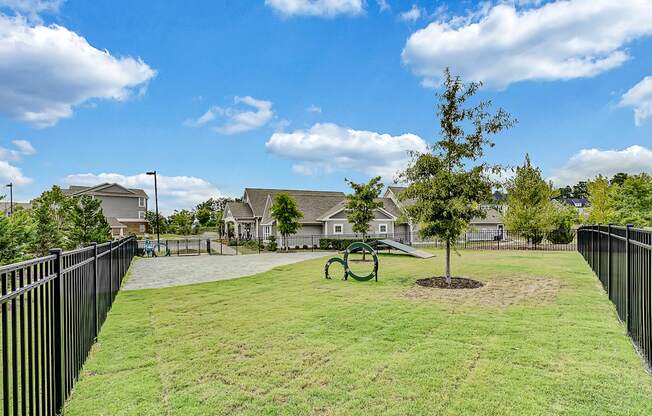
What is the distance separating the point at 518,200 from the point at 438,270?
14.4 meters

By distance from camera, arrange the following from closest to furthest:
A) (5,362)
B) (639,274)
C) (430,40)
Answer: (5,362), (639,274), (430,40)

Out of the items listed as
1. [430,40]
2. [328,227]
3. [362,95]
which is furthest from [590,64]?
[328,227]

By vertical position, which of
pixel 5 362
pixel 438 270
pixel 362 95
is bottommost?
pixel 438 270

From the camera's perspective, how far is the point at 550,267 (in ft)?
44.8

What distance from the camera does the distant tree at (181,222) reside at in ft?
189

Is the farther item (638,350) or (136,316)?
(136,316)

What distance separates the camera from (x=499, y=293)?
8.99 metres

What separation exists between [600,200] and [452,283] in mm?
27602

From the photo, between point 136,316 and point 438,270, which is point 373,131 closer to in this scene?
point 438,270

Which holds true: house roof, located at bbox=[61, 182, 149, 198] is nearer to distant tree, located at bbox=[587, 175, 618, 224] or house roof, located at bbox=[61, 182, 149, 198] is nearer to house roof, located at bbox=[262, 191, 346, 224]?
house roof, located at bbox=[262, 191, 346, 224]

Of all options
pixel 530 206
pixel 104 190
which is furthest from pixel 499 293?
pixel 104 190

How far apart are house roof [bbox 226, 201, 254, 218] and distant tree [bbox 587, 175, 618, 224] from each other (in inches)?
1191

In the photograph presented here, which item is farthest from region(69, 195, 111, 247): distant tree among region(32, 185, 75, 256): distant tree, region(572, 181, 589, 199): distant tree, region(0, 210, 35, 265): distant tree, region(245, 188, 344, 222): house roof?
region(572, 181, 589, 199): distant tree

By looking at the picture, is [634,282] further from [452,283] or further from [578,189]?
[578,189]
